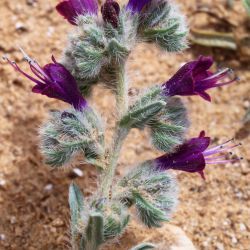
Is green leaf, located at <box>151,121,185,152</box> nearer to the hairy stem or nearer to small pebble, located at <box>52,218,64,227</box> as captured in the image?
the hairy stem

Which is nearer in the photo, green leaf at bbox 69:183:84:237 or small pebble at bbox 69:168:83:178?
green leaf at bbox 69:183:84:237

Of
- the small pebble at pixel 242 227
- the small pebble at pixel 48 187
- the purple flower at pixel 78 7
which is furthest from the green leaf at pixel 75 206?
the small pebble at pixel 242 227

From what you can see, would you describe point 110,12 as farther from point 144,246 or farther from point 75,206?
point 144,246

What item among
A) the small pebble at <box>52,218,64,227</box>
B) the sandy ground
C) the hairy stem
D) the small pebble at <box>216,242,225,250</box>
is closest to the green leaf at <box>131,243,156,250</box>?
the hairy stem

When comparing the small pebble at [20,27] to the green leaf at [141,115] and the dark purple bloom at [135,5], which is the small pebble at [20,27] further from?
the green leaf at [141,115]

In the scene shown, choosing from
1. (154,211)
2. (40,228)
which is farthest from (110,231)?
(40,228)

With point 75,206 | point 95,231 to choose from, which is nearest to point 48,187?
point 75,206
